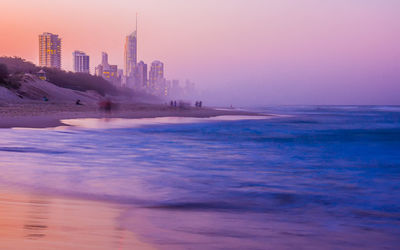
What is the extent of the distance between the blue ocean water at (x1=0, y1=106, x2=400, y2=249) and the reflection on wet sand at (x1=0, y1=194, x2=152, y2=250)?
0.90 ft

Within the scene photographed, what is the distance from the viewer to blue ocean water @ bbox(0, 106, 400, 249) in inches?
168

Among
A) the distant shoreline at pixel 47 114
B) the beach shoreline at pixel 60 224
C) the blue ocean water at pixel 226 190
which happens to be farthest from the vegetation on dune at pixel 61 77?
the beach shoreline at pixel 60 224

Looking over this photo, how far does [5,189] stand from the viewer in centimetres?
608

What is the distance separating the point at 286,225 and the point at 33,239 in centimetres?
310

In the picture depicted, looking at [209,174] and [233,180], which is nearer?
[233,180]

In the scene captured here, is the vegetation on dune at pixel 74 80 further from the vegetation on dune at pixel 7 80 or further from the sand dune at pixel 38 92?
the vegetation on dune at pixel 7 80

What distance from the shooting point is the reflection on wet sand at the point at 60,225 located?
370 centimetres

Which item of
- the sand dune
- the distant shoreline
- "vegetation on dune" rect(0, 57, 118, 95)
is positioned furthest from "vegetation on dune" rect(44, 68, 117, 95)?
the distant shoreline

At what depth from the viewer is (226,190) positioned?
700cm

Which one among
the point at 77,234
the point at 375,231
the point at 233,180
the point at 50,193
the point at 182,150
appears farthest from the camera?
the point at 182,150

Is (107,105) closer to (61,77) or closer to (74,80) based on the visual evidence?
(61,77)

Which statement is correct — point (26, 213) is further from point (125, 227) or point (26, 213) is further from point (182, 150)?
point (182, 150)

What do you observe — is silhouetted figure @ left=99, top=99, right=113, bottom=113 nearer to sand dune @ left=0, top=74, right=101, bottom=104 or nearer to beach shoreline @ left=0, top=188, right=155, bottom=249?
sand dune @ left=0, top=74, right=101, bottom=104

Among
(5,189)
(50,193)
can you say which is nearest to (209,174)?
(50,193)
